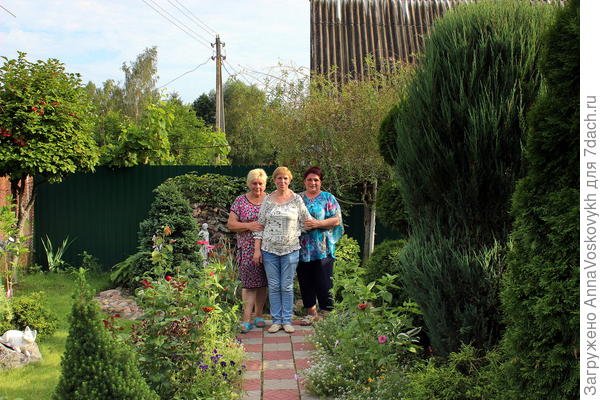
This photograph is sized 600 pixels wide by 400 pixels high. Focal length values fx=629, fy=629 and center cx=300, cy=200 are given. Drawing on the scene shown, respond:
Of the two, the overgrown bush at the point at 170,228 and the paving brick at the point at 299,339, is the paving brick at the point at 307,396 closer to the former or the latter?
the paving brick at the point at 299,339

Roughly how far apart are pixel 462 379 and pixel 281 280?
3091 mm

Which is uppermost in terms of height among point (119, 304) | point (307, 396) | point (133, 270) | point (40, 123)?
point (40, 123)

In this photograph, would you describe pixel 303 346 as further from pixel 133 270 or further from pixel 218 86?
pixel 218 86

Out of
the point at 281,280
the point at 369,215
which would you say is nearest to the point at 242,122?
the point at 369,215

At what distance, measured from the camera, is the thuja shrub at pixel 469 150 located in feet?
12.4

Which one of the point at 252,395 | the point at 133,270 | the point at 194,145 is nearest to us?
the point at 252,395

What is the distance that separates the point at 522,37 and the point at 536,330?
1.93 meters

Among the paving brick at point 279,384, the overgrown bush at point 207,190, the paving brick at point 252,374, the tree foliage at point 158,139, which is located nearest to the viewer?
the paving brick at point 279,384

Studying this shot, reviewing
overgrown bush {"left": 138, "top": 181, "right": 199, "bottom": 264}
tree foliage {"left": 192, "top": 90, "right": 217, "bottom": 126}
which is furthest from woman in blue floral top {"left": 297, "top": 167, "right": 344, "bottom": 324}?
tree foliage {"left": 192, "top": 90, "right": 217, "bottom": 126}

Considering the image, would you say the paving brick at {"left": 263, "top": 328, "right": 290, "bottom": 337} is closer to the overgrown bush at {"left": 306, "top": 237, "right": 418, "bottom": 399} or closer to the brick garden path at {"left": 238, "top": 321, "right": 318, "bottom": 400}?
the brick garden path at {"left": 238, "top": 321, "right": 318, "bottom": 400}

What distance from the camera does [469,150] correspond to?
385 cm

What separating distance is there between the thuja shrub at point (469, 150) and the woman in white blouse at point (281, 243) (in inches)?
96.8

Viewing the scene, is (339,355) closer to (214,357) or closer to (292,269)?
(214,357)

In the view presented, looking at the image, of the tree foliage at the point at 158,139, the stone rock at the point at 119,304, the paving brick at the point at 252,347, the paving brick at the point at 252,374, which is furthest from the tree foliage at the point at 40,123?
the paving brick at the point at 252,374
